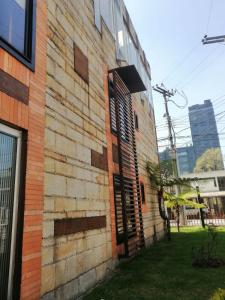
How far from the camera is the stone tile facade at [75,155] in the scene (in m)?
3.71

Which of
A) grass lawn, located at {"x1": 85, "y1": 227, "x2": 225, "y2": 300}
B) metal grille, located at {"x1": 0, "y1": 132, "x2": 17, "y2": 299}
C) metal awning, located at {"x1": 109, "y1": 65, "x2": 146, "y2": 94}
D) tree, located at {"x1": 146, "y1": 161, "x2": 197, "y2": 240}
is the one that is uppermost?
metal awning, located at {"x1": 109, "y1": 65, "x2": 146, "y2": 94}

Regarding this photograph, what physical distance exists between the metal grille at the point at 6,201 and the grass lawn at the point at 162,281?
5.92 ft

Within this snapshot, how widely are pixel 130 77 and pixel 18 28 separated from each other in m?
5.04

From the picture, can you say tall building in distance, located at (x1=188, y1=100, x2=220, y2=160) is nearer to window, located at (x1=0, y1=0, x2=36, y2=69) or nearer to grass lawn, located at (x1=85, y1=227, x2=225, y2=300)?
grass lawn, located at (x1=85, y1=227, x2=225, y2=300)

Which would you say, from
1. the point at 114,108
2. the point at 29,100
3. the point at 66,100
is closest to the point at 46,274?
the point at 29,100

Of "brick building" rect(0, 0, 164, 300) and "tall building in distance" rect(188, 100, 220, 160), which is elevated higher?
"tall building in distance" rect(188, 100, 220, 160)

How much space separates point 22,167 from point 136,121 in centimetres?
766

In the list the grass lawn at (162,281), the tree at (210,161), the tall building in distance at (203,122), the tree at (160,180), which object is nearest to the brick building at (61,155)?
the grass lawn at (162,281)

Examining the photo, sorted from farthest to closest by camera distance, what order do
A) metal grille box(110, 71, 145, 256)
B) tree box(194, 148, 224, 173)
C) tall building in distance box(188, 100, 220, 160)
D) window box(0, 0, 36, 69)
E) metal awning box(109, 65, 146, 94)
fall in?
tree box(194, 148, 224, 173) → tall building in distance box(188, 100, 220, 160) → metal awning box(109, 65, 146, 94) → metal grille box(110, 71, 145, 256) → window box(0, 0, 36, 69)

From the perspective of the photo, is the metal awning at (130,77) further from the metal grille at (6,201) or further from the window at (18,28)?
the metal grille at (6,201)

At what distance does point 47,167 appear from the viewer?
146 inches

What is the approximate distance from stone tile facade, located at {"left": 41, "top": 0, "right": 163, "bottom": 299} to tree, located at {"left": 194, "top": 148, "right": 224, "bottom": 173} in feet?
160

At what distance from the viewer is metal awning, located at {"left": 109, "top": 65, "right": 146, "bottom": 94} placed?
762 cm

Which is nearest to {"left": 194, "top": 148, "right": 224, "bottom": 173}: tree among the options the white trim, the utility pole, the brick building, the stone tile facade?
the utility pole
